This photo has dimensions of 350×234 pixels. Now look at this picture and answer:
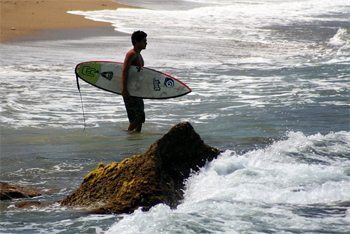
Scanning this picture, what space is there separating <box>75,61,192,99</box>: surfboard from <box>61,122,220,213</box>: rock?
3.28 m

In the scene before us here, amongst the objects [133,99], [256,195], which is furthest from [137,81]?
[256,195]

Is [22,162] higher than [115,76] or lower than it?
lower

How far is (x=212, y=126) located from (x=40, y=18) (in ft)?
51.0

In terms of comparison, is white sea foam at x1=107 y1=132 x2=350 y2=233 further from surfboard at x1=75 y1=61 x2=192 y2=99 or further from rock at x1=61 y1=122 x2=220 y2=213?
surfboard at x1=75 y1=61 x2=192 y2=99

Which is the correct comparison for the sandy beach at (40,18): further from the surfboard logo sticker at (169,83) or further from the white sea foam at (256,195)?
the white sea foam at (256,195)

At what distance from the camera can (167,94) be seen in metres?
11.3

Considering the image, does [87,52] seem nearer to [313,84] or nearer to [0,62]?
[0,62]

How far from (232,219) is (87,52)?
13195mm

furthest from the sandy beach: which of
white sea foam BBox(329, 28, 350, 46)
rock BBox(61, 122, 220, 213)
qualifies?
rock BBox(61, 122, 220, 213)

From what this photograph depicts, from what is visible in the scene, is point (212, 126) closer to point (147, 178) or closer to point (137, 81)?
point (137, 81)

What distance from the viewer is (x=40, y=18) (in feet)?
84.8

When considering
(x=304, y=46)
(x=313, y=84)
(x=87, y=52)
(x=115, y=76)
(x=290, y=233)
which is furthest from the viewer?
(x=304, y=46)

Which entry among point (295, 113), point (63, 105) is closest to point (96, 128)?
point (63, 105)

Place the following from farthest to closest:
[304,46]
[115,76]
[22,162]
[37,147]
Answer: [304,46] → [115,76] → [37,147] → [22,162]
